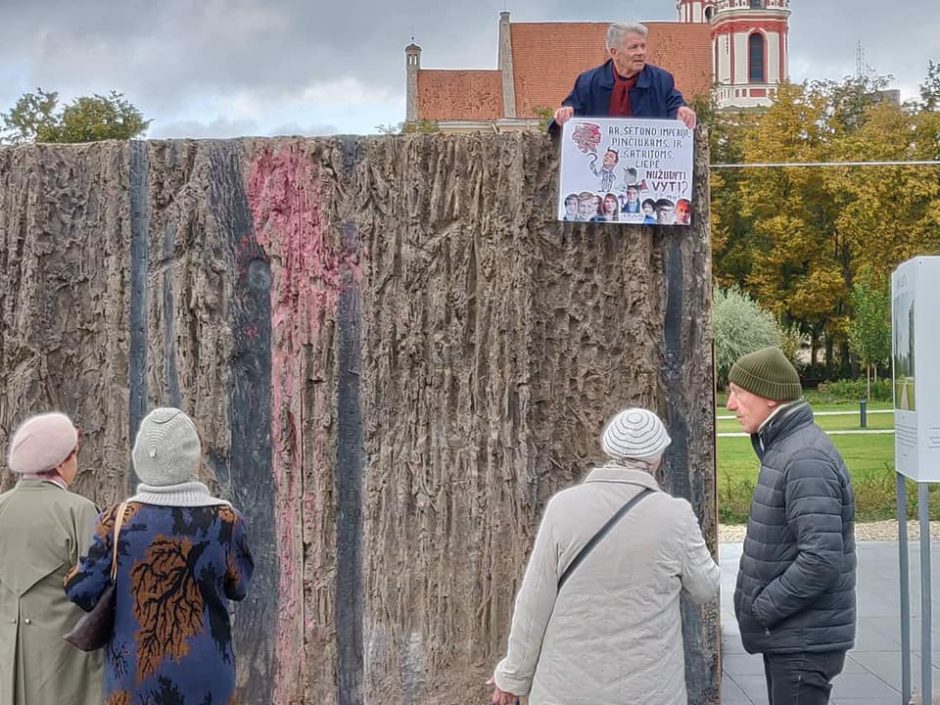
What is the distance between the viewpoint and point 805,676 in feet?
11.3

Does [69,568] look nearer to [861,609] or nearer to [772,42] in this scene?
[861,609]

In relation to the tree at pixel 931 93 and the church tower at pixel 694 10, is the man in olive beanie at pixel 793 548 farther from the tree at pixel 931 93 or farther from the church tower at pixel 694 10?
the church tower at pixel 694 10

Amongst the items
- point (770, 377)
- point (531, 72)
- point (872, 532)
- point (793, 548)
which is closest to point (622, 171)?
point (770, 377)

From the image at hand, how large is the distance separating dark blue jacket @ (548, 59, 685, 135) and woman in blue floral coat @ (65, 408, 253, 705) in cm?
218

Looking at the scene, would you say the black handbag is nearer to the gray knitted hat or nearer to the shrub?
the gray knitted hat

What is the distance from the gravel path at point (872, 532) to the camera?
976 centimetres

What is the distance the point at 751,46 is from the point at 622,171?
5720 centimetres

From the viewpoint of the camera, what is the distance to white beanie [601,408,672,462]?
2.85 meters

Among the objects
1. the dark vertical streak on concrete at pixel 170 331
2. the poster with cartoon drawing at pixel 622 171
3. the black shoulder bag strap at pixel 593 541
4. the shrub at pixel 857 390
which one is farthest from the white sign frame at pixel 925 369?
the shrub at pixel 857 390

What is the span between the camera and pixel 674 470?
169 inches

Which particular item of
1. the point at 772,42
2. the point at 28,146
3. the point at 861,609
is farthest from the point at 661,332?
the point at 772,42

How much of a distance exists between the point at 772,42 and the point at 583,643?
59.5 metres

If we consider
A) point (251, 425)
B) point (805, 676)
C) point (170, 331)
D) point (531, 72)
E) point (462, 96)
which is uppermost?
point (531, 72)

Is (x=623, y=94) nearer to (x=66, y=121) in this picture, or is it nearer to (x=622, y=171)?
(x=622, y=171)
